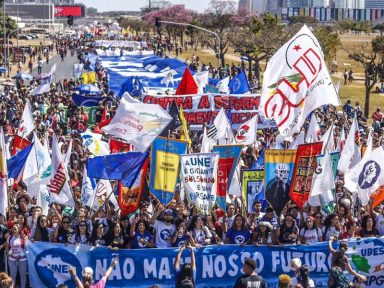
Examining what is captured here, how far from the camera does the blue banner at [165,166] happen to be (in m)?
→ 13.9

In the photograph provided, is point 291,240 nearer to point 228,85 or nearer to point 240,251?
point 240,251

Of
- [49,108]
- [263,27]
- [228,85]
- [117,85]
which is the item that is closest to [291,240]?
[228,85]

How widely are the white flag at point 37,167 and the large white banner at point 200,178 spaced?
2.69m

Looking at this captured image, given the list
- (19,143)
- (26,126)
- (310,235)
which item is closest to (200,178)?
(310,235)

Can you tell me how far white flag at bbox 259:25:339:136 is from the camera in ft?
50.2

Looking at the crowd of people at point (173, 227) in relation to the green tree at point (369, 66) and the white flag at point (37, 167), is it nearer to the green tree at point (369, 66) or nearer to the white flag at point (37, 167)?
the white flag at point (37, 167)

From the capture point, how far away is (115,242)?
1259 centimetres

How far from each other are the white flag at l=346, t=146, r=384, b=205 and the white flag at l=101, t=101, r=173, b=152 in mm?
3158

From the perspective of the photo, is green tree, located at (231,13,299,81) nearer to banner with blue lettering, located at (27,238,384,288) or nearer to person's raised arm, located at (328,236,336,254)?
banner with blue lettering, located at (27,238,384,288)

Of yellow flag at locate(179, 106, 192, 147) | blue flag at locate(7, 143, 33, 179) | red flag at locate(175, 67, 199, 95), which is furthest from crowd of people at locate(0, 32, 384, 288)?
red flag at locate(175, 67, 199, 95)

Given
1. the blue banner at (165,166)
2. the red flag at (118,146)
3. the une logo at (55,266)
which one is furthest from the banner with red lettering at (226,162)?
the red flag at (118,146)

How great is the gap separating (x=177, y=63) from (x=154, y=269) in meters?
30.3

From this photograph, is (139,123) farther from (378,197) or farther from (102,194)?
(378,197)

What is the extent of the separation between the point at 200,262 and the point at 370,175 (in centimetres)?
353
